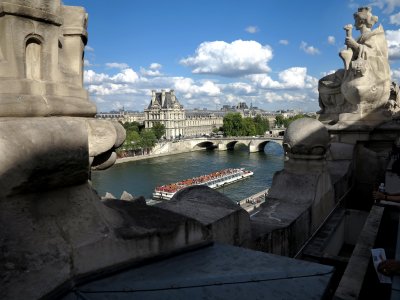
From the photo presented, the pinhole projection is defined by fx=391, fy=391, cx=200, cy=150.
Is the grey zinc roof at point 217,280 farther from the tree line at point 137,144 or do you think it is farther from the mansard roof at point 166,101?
the mansard roof at point 166,101

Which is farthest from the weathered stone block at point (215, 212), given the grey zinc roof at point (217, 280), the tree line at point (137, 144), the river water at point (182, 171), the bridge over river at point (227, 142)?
the bridge over river at point (227, 142)

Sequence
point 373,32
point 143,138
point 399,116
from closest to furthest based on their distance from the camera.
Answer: point 373,32, point 399,116, point 143,138

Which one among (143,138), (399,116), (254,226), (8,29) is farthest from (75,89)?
(143,138)

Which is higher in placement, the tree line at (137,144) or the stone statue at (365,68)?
the stone statue at (365,68)

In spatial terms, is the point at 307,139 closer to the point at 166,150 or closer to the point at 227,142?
the point at 166,150

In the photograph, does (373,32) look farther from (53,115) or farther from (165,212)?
(53,115)

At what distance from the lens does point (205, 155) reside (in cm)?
5984

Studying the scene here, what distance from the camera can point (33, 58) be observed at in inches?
62.9

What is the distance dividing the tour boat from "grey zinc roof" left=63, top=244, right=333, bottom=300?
26343 mm

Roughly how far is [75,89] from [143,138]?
5760 centimetres

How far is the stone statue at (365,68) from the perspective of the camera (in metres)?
6.29

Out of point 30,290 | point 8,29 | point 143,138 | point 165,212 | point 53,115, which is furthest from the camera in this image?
point 143,138

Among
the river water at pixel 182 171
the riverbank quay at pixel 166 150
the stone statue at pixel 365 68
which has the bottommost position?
the river water at pixel 182 171

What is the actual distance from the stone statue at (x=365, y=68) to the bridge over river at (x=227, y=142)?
5431 centimetres
